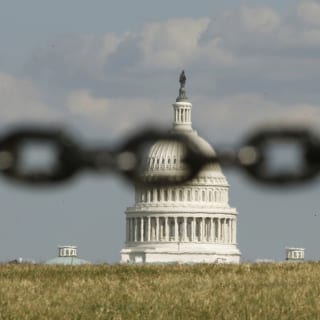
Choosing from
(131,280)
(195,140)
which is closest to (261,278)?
(131,280)

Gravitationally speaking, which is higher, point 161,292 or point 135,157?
point 161,292

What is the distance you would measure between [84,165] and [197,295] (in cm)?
3389

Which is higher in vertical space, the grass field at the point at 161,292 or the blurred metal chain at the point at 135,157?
the grass field at the point at 161,292

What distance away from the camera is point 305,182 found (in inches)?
117

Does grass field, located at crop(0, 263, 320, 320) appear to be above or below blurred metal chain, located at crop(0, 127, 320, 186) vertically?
above

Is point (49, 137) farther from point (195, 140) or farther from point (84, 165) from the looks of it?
point (195, 140)

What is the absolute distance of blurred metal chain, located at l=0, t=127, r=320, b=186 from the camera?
9.81ft

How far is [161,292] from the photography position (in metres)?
38.4

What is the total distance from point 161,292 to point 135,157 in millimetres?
35500

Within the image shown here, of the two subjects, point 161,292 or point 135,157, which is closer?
point 135,157

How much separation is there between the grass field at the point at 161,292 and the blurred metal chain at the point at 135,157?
2779 centimetres

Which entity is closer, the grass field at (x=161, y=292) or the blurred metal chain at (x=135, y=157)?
the blurred metal chain at (x=135, y=157)

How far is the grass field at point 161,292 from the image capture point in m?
32.9

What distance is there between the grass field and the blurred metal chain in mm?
27785
